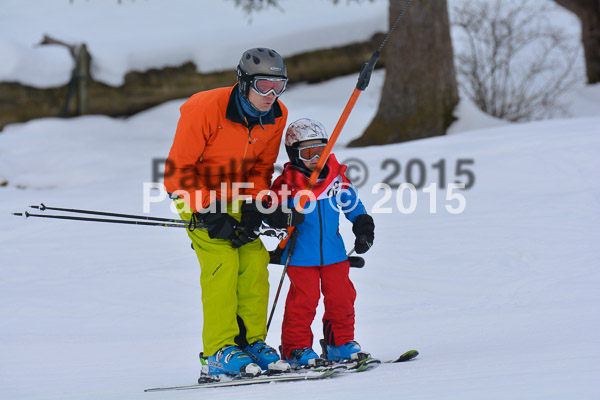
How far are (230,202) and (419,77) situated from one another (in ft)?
22.6

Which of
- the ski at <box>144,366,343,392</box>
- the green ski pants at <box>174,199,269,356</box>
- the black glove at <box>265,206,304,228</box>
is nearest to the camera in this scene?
the ski at <box>144,366,343,392</box>

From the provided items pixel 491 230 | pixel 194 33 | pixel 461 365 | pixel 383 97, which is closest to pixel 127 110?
pixel 194 33

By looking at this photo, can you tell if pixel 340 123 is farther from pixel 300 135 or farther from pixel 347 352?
pixel 347 352

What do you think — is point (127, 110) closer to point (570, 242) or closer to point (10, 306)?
point (10, 306)

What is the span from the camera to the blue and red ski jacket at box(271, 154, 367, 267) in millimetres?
4039

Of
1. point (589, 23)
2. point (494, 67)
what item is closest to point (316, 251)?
point (494, 67)

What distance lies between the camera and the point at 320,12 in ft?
56.5

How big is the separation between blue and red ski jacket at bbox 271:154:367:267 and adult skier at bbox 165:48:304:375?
153mm

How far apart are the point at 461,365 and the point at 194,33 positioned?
44.8 ft

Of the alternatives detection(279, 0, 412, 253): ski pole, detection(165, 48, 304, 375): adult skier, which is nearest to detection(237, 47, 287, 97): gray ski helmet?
detection(165, 48, 304, 375): adult skier

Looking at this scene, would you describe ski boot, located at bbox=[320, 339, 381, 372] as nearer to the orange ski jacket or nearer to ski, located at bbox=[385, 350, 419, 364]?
ski, located at bbox=[385, 350, 419, 364]

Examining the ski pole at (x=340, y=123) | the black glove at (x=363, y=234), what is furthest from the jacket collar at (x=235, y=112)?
the black glove at (x=363, y=234)

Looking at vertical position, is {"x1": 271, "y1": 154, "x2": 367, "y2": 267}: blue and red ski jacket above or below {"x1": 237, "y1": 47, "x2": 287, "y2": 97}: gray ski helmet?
below

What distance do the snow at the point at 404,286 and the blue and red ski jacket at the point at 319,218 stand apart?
808 millimetres
